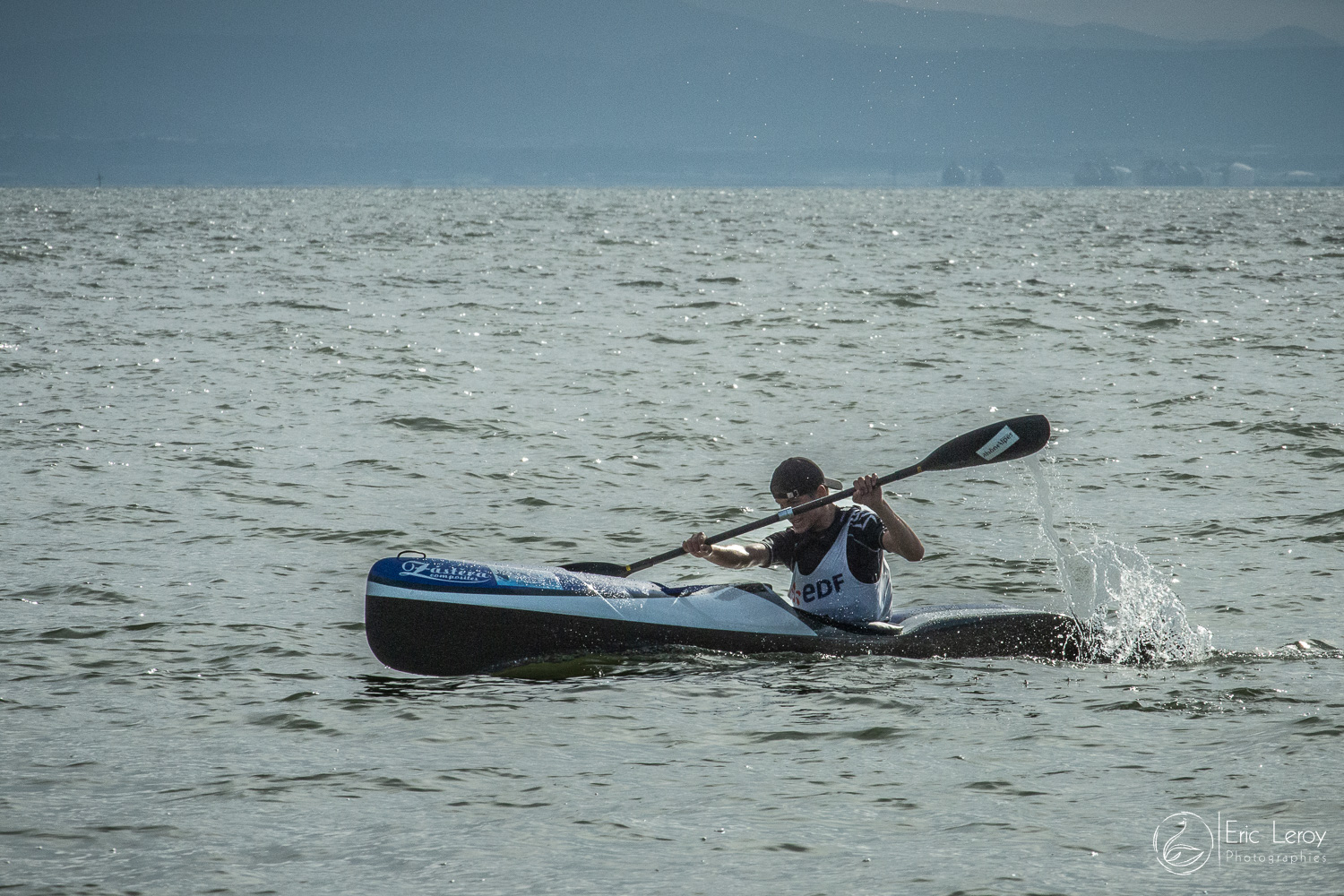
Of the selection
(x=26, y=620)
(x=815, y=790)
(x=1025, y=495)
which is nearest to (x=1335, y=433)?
(x=1025, y=495)

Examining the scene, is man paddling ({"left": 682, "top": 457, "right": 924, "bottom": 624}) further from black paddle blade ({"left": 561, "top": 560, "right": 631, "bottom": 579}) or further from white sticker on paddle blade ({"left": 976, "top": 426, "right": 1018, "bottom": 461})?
white sticker on paddle blade ({"left": 976, "top": 426, "right": 1018, "bottom": 461})

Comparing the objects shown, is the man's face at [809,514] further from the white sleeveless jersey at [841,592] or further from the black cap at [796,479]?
the white sleeveless jersey at [841,592]

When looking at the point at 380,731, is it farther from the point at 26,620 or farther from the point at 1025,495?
the point at 1025,495

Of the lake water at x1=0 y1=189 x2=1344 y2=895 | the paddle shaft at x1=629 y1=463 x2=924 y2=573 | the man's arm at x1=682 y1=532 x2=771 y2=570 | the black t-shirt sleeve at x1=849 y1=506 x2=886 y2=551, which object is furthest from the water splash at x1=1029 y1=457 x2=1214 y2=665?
the man's arm at x1=682 y1=532 x2=771 y2=570

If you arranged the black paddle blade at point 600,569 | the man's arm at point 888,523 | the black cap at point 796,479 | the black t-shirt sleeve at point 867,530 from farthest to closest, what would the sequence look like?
the black paddle blade at point 600,569
the black cap at point 796,479
the black t-shirt sleeve at point 867,530
the man's arm at point 888,523

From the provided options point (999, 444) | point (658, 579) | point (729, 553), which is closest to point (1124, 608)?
point (999, 444)

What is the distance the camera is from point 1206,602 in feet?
28.5

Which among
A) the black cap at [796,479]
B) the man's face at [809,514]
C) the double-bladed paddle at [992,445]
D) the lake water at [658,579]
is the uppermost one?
the double-bladed paddle at [992,445]

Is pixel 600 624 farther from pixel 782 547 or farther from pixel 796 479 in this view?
pixel 796 479

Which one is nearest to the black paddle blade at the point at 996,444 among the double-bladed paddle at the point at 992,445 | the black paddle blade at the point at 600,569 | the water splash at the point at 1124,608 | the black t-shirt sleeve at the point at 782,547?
the double-bladed paddle at the point at 992,445

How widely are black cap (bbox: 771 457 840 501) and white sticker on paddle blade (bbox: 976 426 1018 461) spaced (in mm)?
1363

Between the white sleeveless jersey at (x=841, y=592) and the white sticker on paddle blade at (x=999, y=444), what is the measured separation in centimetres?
118

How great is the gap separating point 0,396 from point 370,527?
716 centimetres

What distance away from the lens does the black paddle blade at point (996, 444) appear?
27.0 ft
